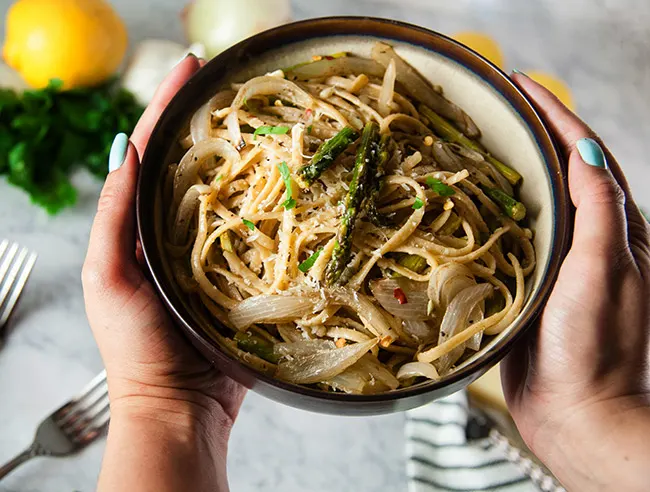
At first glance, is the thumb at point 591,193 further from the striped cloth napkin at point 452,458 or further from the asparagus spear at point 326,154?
the striped cloth napkin at point 452,458

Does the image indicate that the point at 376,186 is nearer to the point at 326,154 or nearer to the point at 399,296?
the point at 326,154

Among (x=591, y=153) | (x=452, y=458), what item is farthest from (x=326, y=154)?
(x=452, y=458)

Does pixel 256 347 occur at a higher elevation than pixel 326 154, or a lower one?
lower

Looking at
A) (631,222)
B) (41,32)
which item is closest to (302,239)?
(631,222)

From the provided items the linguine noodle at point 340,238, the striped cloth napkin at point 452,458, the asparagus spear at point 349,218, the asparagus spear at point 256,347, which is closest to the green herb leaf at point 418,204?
the linguine noodle at point 340,238

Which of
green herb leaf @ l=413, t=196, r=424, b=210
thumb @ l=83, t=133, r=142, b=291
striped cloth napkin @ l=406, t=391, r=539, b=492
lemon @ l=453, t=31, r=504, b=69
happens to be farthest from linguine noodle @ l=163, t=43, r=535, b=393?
lemon @ l=453, t=31, r=504, b=69

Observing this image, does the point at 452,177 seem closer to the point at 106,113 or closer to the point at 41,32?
the point at 106,113
